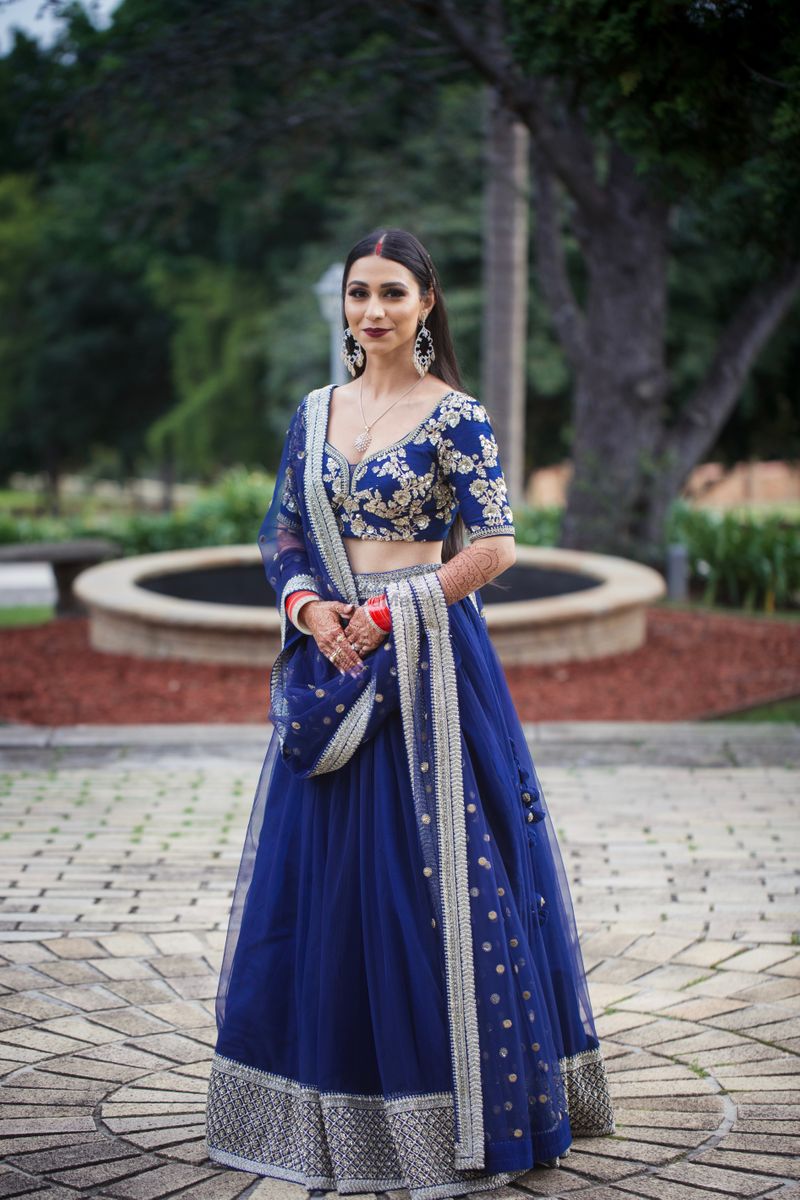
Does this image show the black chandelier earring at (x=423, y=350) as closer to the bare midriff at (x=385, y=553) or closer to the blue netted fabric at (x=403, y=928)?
the blue netted fabric at (x=403, y=928)

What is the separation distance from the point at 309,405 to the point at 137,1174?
171 cm

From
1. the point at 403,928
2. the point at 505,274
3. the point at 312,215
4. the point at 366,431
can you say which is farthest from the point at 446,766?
the point at 312,215

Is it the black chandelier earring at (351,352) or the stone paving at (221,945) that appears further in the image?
the black chandelier earring at (351,352)

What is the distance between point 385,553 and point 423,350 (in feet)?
1.54

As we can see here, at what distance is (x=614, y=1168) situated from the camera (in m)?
2.99

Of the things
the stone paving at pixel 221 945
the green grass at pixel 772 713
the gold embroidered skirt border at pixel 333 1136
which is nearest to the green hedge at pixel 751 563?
the green grass at pixel 772 713

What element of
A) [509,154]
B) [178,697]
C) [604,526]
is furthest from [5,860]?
[509,154]

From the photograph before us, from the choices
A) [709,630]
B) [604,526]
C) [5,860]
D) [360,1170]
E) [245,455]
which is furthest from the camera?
[245,455]

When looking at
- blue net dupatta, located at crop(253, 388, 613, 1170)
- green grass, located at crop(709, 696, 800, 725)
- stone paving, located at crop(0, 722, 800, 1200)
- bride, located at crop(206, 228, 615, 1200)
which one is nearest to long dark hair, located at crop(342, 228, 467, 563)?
bride, located at crop(206, 228, 615, 1200)

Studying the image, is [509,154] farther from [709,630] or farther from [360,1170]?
[360,1170]

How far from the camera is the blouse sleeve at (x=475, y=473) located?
304cm

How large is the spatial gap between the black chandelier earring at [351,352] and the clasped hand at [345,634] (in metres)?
0.59

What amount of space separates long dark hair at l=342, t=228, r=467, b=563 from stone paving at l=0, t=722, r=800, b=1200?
1420mm

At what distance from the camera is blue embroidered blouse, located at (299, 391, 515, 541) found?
3.05m
